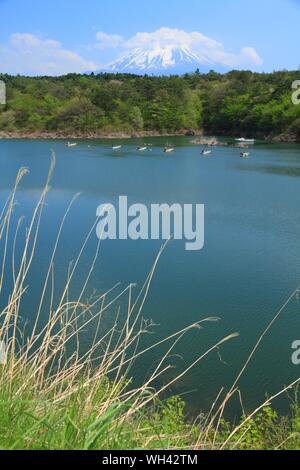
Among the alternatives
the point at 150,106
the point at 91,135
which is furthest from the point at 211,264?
the point at 150,106

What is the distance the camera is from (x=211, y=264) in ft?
26.0

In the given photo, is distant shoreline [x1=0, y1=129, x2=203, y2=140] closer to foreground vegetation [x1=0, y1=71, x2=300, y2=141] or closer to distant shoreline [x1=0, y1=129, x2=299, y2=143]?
distant shoreline [x1=0, y1=129, x2=299, y2=143]

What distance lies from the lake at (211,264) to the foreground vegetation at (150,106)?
21523 mm

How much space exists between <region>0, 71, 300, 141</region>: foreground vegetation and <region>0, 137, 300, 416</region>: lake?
2152 centimetres

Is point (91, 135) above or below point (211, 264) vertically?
above

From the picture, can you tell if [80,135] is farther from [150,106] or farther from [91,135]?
[150,106]

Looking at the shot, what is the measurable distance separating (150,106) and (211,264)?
125 feet

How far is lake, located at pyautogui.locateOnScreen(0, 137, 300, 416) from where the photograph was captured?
482 centimetres

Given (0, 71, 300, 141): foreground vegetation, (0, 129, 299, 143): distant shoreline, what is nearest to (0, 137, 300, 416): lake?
(0, 129, 299, 143): distant shoreline

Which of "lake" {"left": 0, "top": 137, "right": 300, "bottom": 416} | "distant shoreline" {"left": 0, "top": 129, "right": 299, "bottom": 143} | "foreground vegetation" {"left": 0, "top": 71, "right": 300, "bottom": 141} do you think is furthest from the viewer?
"foreground vegetation" {"left": 0, "top": 71, "right": 300, "bottom": 141}

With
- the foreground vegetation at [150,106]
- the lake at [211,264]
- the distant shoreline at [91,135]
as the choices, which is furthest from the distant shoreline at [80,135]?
the lake at [211,264]
